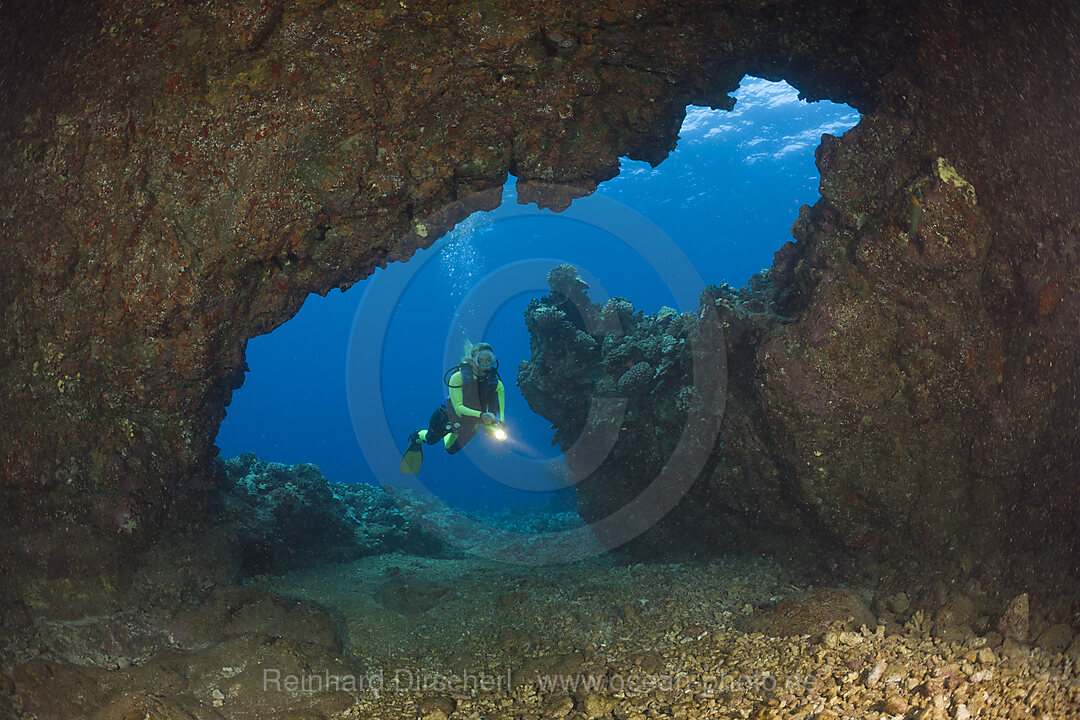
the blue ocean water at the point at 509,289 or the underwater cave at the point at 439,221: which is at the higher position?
the blue ocean water at the point at 509,289

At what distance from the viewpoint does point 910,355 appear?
4.46 metres

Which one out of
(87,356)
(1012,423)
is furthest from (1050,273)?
(87,356)

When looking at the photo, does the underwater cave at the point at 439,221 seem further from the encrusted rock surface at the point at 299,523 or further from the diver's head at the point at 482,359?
the diver's head at the point at 482,359

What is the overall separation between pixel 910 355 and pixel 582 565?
4391 millimetres

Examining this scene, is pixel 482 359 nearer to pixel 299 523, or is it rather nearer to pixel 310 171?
pixel 299 523

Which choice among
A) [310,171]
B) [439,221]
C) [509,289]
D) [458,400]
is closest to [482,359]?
[458,400]

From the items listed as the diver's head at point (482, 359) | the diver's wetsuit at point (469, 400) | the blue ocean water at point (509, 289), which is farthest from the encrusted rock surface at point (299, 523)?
the diver's head at point (482, 359)

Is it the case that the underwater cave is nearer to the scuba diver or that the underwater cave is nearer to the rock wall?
the rock wall

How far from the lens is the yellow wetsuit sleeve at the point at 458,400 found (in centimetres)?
764

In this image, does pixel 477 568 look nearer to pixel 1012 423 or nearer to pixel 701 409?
pixel 701 409

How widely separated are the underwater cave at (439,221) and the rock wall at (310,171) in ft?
0.07

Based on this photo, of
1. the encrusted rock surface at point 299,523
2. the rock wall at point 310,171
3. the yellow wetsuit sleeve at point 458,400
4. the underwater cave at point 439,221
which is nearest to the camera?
the underwater cave at point 439,221

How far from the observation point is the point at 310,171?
458cm

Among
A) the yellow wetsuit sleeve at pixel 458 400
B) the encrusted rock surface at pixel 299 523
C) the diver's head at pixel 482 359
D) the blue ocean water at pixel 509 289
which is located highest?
the blue ocean water at pixel 509 289
